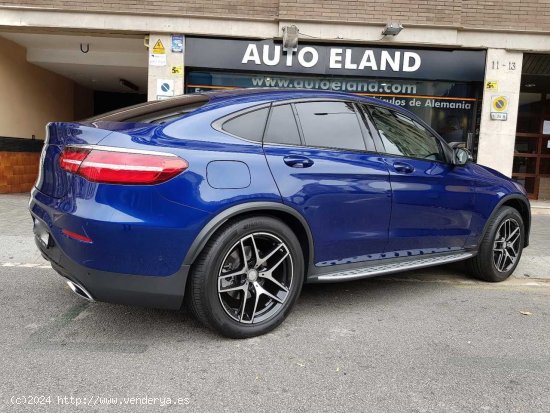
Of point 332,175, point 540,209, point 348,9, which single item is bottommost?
point 540,209

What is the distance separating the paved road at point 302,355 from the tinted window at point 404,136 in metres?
1.28

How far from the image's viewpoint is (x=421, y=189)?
13.4 feet

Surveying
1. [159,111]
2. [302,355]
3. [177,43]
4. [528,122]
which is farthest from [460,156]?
[528,122]

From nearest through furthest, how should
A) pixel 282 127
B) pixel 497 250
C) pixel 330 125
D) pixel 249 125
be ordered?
pixel 249 125, pixel 282 127, pixel 330 125, pixel 497 250

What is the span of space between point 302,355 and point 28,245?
13.9 ft

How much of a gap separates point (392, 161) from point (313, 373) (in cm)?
184

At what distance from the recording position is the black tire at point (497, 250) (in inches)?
187

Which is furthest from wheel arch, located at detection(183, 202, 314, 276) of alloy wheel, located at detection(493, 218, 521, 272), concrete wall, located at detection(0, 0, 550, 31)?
concrete wall, located at detection(0, 0, 550, 31)

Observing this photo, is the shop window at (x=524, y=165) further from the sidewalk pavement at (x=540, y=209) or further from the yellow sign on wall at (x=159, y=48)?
the yellow sign on wall at (x=159, y=48)

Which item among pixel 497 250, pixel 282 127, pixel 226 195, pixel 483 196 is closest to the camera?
pixel 226 195

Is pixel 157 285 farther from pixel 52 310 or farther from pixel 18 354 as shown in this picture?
pixel 52 310

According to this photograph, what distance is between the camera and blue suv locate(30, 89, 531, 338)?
285cm

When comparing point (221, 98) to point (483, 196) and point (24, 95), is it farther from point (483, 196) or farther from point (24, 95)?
point (24, 95)

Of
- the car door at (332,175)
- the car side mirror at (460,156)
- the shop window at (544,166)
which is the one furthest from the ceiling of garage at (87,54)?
the shop window at (544,166)
